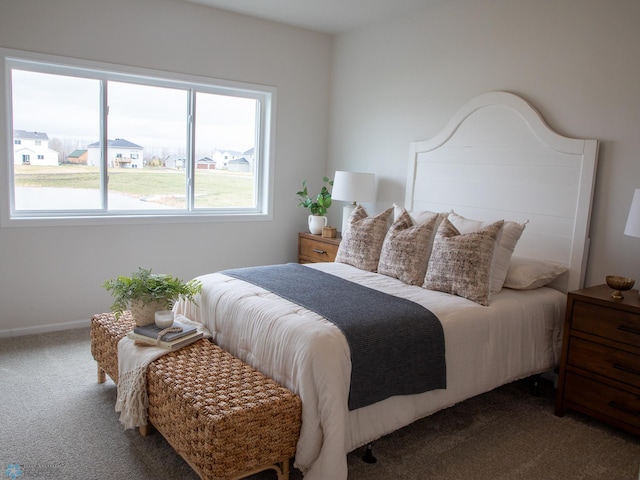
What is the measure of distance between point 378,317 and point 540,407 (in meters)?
1.31

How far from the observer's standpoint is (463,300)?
2.84 meters

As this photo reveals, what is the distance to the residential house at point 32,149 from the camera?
3.78 metres

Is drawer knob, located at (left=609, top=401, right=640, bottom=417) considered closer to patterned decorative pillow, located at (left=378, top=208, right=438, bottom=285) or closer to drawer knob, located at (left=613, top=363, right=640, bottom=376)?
drawer knob, located at (left=613, top=363, right=640, bottom=376)

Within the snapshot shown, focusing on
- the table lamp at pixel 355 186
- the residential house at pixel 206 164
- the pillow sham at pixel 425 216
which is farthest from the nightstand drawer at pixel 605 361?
the residential house at pixel 206 164

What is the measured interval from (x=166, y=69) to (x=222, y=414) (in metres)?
3.19

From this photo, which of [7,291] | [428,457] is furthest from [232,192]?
[428,457]

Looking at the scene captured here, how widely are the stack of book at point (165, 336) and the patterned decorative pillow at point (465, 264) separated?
1382mm

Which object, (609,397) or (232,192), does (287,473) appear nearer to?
(609,397)

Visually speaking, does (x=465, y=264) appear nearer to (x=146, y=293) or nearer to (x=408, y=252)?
(x=408, y=252)

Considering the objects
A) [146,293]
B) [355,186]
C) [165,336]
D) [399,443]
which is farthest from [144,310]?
[355,186]

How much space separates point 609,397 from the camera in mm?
2678

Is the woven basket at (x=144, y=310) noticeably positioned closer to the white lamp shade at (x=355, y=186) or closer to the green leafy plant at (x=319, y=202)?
the white lamp shade at (x=355, y=186)

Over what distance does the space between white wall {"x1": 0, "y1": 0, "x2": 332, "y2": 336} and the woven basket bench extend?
6.40 feet

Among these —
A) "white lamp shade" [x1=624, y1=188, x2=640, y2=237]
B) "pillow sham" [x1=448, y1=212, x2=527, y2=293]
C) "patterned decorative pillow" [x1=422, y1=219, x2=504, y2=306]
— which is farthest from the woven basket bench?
"white lamp shade" [x1=624, y1=188, x2=640, y2=237]
